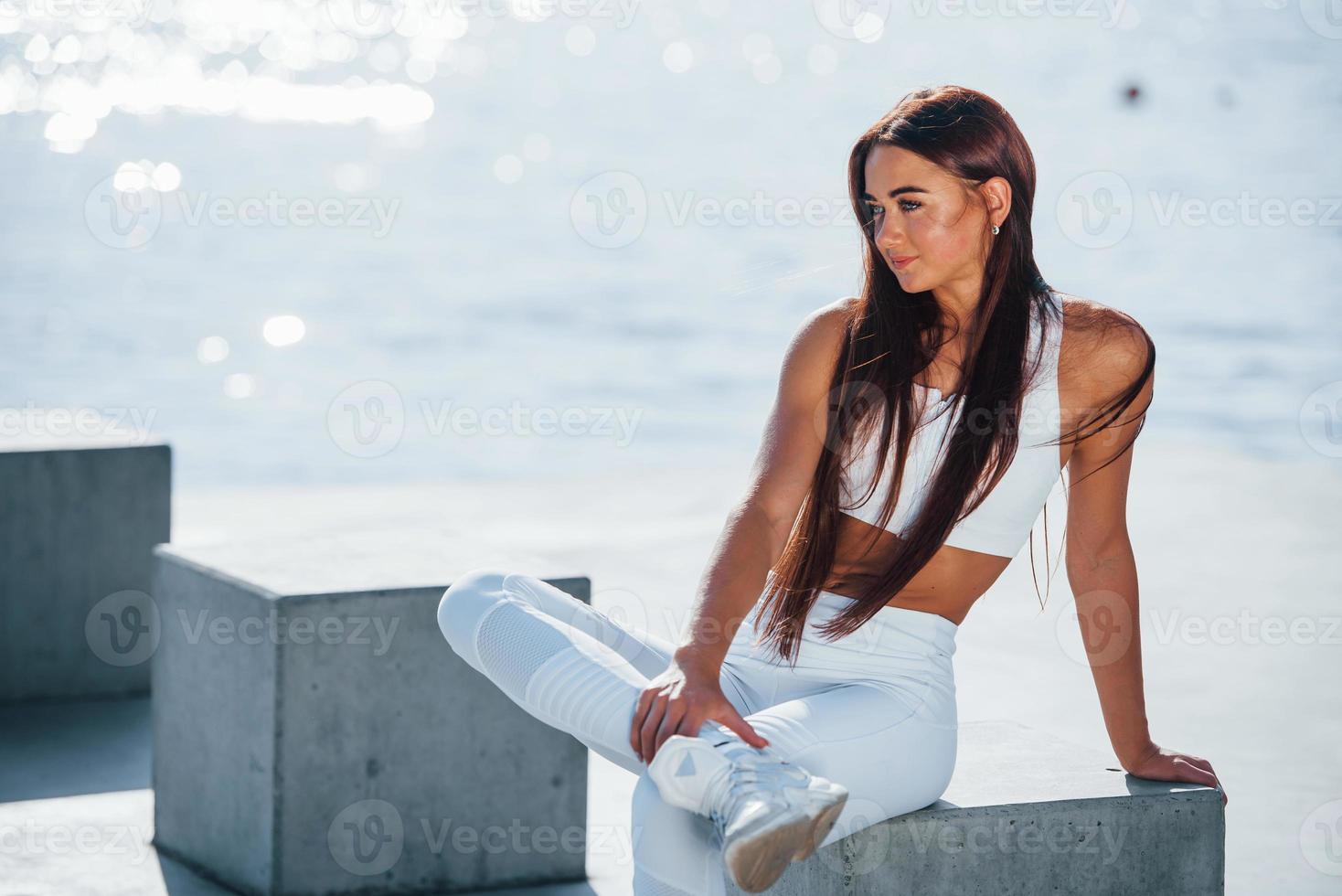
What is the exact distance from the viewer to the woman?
2.41 m

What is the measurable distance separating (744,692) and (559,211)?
58.3 ft

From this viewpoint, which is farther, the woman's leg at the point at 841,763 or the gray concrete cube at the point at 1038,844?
the gray concrete cube at the point at 1038,844

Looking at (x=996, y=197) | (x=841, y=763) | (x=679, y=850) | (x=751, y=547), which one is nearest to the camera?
(x=679, y=850)

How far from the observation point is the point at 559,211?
19.9 meters

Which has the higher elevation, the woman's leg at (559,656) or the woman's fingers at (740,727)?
the woman's leg at (559,656)

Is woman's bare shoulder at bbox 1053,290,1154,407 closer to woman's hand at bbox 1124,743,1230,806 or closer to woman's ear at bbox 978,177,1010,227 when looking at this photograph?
woman's ear at bbox 978,177,1010,227

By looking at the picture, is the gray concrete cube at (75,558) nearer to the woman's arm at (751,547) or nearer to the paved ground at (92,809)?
the paved ground at (92,809)

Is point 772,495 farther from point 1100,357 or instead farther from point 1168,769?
point 1168,769

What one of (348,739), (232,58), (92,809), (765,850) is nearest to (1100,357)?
(765,850)

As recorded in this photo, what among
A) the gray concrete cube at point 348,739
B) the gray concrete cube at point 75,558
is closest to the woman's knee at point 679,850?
the gray concrete cube at point 348,739

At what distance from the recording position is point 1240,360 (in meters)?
11.2

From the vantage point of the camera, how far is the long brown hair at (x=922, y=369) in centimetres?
248

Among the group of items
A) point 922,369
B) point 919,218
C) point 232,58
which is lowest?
point 922,369

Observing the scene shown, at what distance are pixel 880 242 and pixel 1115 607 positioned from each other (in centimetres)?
68
